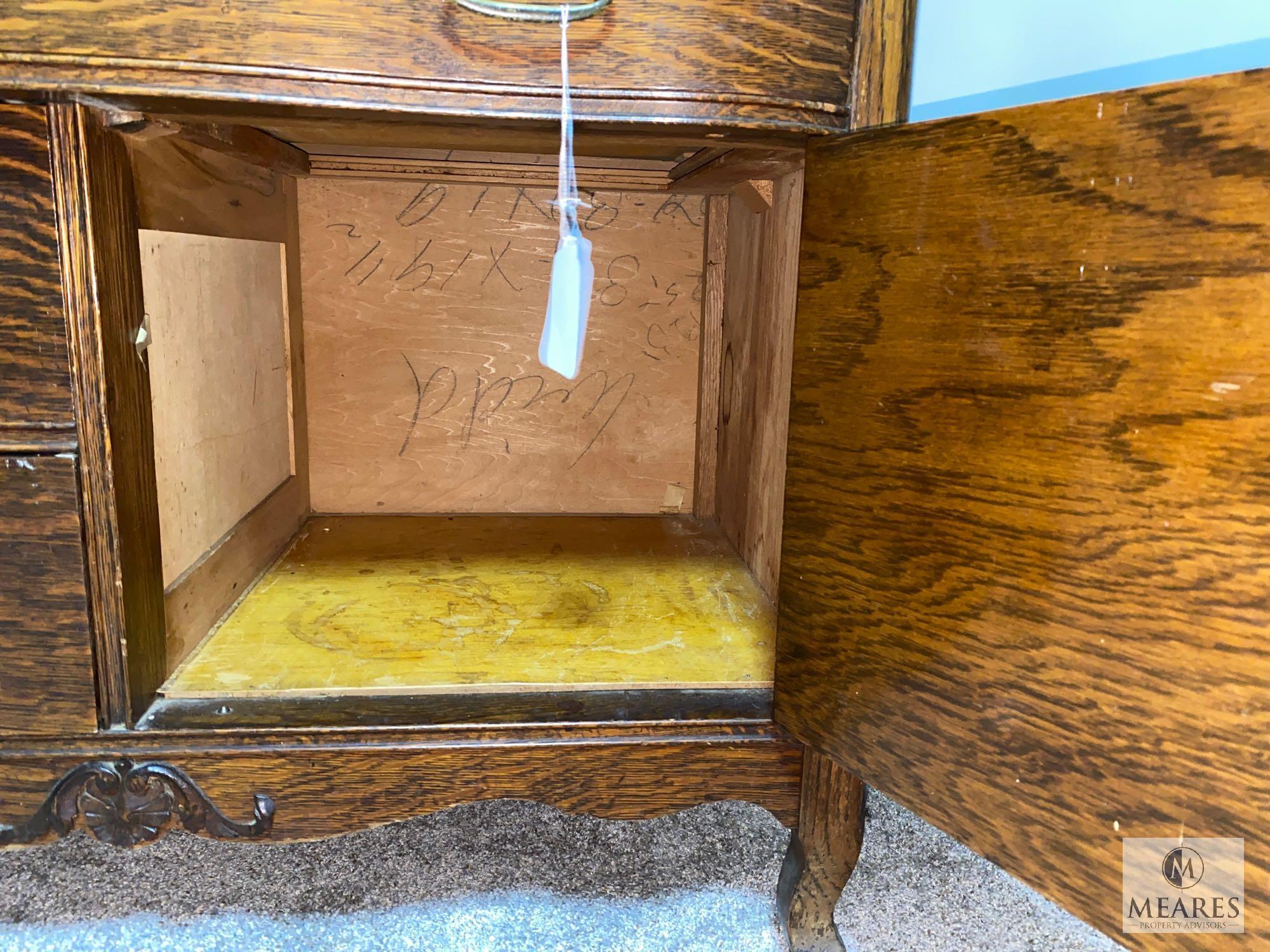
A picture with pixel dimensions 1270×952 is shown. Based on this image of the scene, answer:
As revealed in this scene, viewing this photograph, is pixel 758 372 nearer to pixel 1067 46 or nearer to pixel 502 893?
pixel 1067 46

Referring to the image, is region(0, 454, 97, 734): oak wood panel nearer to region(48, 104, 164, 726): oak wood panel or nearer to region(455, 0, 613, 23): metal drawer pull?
region(48, 104, 164, 726): oak wood panel

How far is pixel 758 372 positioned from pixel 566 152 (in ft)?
1.89

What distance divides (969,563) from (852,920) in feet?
1.64

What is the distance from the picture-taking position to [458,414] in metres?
1.36

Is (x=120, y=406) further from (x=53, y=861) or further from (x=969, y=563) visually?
(x=969, y=563)

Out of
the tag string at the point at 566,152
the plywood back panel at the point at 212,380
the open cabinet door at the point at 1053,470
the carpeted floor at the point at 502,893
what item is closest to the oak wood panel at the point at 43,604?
the plywood back panel at the point at 212,380

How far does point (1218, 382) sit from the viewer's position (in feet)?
1.43

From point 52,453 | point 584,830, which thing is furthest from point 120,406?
point 584,830

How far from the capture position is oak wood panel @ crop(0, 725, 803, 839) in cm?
70

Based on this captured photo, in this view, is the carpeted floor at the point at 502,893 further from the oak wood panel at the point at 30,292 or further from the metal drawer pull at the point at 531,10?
the metal drawer pull at the point at 531,10

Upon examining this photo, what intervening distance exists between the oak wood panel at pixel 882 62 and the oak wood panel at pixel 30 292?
0.62m

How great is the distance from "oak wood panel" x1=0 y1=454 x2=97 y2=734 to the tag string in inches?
17.4

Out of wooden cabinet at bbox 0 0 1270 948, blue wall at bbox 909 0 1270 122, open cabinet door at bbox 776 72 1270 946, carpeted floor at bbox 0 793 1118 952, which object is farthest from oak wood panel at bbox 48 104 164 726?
blue wall at bbox 909 0 1270 122

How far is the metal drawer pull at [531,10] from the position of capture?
588mm
